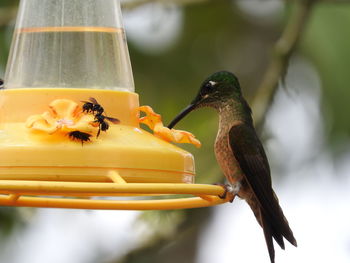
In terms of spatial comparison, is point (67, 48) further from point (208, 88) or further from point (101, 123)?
point (208, 88)

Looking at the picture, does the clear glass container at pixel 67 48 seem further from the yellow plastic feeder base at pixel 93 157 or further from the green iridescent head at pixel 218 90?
the green iridescent head at pixel 218 90

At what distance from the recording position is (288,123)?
845cm

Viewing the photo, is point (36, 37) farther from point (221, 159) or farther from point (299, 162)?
point (299, 162)

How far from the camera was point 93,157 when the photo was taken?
4113 mm

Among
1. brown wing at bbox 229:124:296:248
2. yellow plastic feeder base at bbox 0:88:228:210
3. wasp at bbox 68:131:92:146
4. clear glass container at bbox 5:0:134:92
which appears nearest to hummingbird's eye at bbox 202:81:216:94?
brown wing at bbox 229:124:296:248

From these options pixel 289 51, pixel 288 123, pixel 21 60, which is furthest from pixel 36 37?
pixel 288 123

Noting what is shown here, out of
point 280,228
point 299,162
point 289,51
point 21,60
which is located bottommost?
point 299,162

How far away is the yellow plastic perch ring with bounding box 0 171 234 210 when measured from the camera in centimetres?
363

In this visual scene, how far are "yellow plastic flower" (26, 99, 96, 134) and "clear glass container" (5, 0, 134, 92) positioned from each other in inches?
18.8

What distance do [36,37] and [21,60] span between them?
0.16 metres

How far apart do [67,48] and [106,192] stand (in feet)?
4.42

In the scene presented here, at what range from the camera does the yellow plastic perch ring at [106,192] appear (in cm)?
363

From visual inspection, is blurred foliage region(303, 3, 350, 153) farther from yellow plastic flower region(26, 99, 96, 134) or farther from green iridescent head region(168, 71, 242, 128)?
yellow plastic flower region(26, 99, 96, 134)

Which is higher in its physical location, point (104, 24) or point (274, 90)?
point (104, 24)
